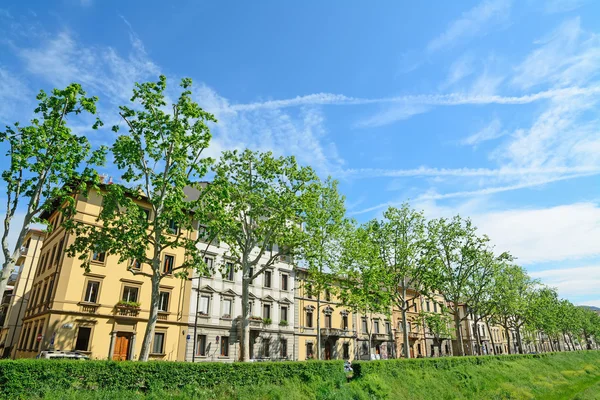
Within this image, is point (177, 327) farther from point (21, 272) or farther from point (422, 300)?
point (422, 300)

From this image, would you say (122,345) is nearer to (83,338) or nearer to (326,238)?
(83,338)

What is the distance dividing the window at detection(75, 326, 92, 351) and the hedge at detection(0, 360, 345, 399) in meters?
15.1

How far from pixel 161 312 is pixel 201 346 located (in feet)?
16.9

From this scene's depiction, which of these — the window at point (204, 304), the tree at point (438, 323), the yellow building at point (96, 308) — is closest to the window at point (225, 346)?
the window at point (204, 304)

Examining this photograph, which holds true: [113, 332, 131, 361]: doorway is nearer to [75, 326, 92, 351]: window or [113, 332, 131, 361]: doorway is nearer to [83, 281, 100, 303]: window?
[75, 326, 92, 351]: window

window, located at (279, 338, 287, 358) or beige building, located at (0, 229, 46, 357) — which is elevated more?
beige building, located at (0, 229, 46, 357)

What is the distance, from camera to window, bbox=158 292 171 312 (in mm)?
30859

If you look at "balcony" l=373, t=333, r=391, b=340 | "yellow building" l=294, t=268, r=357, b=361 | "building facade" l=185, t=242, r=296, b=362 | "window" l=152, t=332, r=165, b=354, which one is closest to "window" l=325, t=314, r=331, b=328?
"yellow building" l=294, t=268, r=357, b=361

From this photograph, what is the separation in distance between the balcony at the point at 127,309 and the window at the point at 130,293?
31.2 inches

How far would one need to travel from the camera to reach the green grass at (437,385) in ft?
52.7

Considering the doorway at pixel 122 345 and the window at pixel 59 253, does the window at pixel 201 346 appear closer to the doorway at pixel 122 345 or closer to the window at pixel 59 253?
the doorway at pixel 122 345

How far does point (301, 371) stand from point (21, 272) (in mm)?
42267

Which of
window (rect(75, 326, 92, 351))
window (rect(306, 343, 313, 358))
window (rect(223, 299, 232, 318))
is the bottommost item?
window (rect(306, 343, 313, 358))

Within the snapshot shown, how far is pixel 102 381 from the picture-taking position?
13.6 meters
